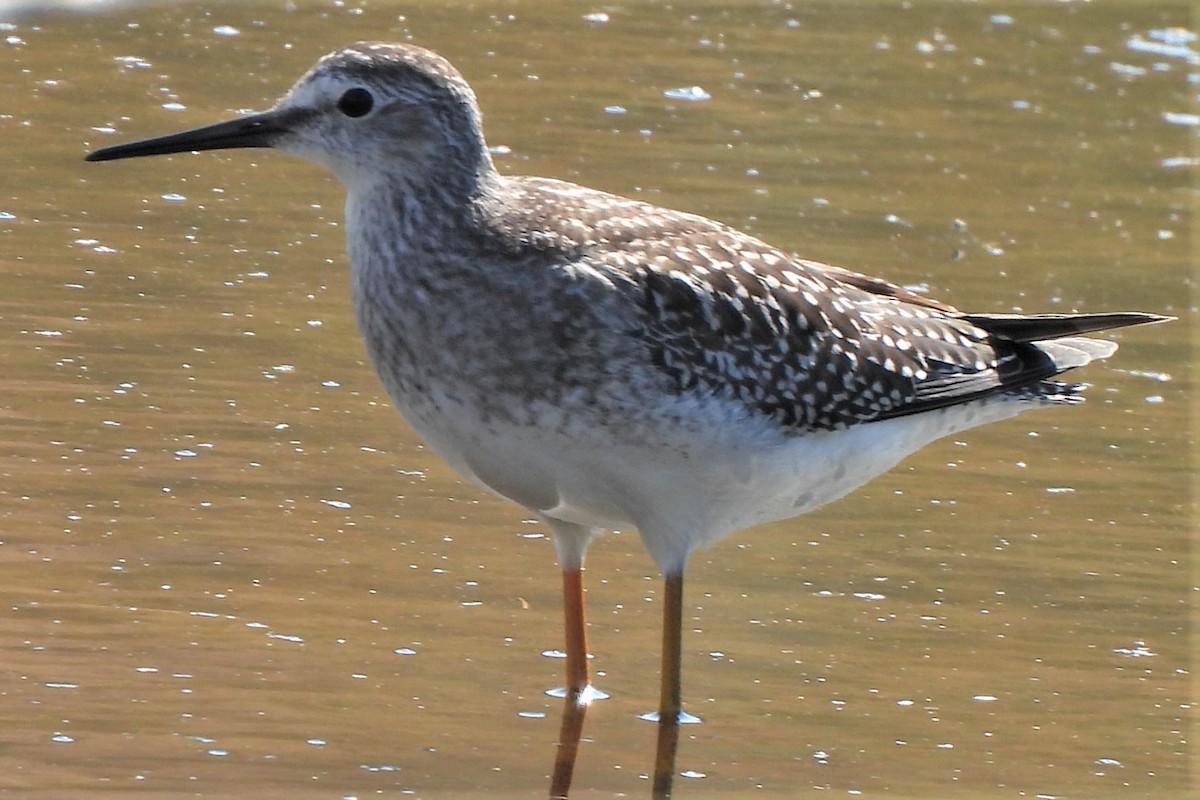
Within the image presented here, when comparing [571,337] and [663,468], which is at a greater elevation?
[571,337]

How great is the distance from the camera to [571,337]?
254 inches

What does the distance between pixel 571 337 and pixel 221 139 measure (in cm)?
129

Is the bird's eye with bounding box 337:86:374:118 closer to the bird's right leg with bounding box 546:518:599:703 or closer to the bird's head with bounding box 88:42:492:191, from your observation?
the bird's head with bounding box 88:42:492:191

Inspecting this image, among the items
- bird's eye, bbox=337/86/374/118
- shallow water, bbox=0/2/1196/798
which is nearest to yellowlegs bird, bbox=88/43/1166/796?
bird's eye, bbox=337/86/374/118

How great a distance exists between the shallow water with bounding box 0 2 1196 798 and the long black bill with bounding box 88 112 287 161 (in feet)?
4.13

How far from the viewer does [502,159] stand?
11.3 m

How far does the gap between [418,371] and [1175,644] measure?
2.81 metres

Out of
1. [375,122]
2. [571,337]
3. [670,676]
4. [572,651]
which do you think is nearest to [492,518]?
[572,651]

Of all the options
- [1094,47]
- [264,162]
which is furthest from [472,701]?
[1094,47]

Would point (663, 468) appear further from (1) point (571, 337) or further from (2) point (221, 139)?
(2) point (221, 139)

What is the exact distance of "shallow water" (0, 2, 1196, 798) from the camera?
21.5 ft

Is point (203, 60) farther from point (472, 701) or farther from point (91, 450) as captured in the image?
point (472, 701)

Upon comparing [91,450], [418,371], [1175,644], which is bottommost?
[1175,644]

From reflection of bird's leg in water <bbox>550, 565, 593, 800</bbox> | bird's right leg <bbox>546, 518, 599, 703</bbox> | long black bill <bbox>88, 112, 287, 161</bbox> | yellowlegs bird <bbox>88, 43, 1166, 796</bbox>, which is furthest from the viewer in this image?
bird's right leg <bbox>546, 518, 599, 703</bbox>
